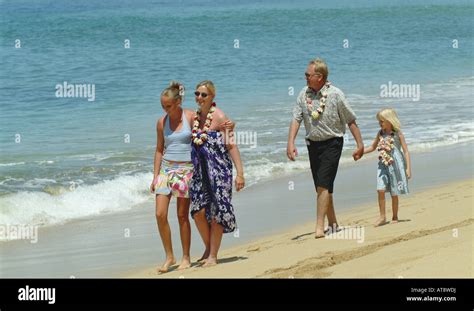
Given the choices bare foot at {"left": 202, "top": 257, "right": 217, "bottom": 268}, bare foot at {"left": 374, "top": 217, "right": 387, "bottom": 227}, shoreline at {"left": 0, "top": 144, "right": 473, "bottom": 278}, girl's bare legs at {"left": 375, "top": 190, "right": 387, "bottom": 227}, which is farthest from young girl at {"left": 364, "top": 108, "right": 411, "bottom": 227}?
bare foot at {"left": 202, "top": 257, "right": 217, "bottom": 268}

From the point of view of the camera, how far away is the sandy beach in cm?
704

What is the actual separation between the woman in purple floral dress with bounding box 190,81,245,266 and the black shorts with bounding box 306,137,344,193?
4.07 feet

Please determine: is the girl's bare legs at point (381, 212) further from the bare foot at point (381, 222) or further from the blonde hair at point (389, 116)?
the blonde hair at point (389, 116)

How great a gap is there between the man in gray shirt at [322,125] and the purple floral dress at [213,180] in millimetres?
999

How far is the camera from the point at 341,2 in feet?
246

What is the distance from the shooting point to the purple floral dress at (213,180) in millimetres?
8500

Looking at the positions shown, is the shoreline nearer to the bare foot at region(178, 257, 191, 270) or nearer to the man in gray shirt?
the bare foot at region(178, 257, 191, 270)

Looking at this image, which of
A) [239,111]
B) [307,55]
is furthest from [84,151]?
[307,55]

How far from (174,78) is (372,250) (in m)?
20.8

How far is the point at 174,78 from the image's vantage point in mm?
28719

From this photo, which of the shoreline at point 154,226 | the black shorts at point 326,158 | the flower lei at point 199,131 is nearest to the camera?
the flower lei at point 199,131

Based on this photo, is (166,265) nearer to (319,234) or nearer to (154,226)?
(319,234)

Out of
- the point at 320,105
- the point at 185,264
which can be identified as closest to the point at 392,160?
the point at 320,105

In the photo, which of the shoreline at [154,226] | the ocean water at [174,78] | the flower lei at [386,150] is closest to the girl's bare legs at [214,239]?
the shoreline at [154,226]
